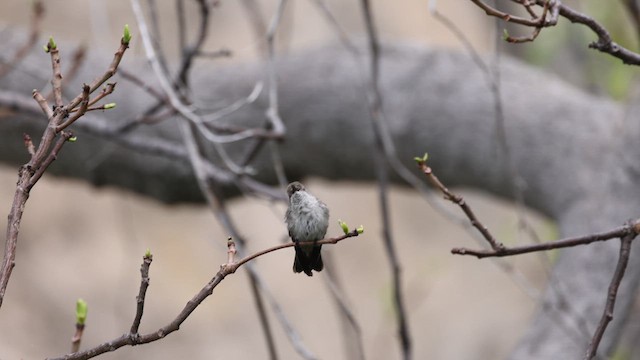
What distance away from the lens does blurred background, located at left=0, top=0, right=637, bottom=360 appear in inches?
291

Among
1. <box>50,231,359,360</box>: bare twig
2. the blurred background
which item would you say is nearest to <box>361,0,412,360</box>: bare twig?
<box>50,231,359,360</box>: bare twig

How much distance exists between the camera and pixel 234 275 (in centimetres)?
779

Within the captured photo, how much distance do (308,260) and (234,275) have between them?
22.8 ft

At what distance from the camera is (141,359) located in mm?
7410

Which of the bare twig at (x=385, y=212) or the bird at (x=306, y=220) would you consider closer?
the bird at (x=306, y=220)

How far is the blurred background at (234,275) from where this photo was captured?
740 centimetres

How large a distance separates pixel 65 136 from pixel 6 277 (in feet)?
0.53

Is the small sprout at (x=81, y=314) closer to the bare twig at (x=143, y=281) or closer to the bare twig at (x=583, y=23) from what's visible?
the bare twig at (x=143, y=281)

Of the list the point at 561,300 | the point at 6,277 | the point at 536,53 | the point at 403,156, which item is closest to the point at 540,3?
the point at 6,277

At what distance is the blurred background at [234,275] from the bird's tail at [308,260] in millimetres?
6233

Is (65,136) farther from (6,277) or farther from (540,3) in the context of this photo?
(540,3)

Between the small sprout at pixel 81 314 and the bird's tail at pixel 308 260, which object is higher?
the small sprout at pixel 81 314

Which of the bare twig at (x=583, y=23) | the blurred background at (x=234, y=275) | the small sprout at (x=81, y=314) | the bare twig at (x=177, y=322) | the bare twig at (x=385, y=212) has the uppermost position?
the blurred background at (x=234, y=275)

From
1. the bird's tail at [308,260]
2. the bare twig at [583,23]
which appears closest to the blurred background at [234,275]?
the bare twig at [583,23]
